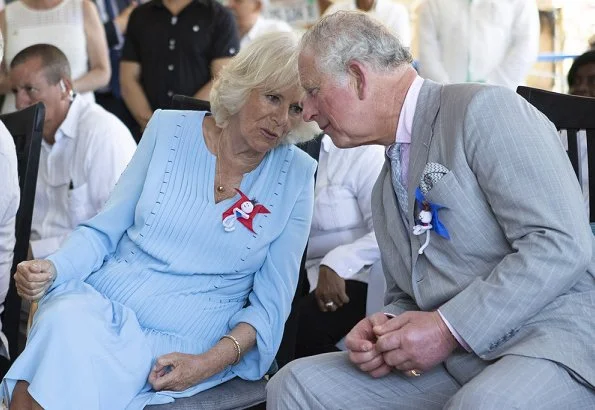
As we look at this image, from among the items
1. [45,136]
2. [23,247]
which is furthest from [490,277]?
[45,136]

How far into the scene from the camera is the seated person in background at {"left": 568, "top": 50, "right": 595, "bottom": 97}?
313 cm

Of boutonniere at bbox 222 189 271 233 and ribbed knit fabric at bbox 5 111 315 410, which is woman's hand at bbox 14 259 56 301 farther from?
boutonniere at bbox 222 189 271 233

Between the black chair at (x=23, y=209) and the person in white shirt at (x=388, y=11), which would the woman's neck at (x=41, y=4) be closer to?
the person in white shirt at (x=388, y=11)

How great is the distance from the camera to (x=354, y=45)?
185 cm

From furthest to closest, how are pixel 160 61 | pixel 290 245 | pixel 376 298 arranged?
pixel 160 61
pixel 376 298
pixel 290 245

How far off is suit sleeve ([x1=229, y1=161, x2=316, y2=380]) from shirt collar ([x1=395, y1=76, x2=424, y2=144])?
1.92ft

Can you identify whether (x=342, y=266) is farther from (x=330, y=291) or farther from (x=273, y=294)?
(x=273, y=294)

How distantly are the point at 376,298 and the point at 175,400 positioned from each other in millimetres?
783

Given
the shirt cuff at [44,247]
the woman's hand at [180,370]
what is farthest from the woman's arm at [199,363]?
the shirt cuff at [44,247]

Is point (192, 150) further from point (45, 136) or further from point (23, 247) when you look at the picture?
point (45, 136)

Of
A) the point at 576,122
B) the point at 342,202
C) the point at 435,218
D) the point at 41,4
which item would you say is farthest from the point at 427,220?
the point at 41,4

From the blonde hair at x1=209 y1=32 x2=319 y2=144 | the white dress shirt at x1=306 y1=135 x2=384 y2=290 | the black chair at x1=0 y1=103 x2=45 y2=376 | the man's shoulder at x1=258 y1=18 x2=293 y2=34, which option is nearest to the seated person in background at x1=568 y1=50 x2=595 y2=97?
the white dress shirt at x1=306 y1=135 x2=384 y2=290

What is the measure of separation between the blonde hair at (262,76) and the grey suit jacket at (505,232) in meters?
0.61

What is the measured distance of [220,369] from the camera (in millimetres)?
2268
